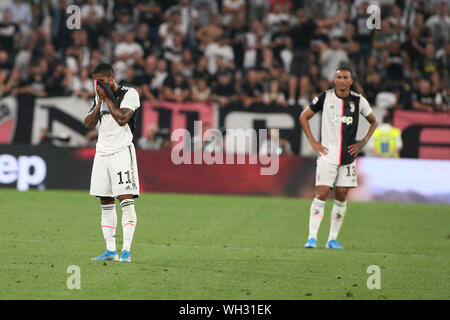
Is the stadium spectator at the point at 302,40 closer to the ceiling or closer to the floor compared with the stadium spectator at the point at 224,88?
closer to the ceiling

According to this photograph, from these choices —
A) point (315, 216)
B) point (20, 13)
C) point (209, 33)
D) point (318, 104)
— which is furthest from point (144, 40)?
point (315, 216)

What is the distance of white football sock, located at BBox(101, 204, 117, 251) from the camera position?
10.3 metres

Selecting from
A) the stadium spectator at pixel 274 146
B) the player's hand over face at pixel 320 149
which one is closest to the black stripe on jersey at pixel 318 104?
the player's hand over face at pixel 320 149

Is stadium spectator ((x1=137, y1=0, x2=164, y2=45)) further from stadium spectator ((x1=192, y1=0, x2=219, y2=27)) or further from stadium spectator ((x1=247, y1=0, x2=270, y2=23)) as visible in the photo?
stadium spectator ((x1=247, y1=0, x2=270, y2=23))

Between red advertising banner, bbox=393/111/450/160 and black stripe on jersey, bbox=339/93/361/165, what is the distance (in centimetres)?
878

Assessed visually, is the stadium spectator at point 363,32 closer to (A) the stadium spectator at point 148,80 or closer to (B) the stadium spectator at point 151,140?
(A) the stadium spectator at point 148,80

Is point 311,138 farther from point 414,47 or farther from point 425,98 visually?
point 414,47

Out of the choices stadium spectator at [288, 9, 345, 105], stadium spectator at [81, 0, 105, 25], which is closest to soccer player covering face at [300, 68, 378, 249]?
stadium spectator at [288, 9, 345, 105]

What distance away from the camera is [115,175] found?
403 inches

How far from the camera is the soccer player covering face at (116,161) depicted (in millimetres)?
10117

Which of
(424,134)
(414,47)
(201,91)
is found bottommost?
(424,134)

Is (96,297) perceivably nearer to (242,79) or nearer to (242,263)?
(242,263)

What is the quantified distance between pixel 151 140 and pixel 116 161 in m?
10.8

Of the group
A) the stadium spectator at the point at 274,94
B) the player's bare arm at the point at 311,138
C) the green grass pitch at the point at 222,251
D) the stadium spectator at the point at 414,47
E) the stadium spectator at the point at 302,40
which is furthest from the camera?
the stadium spectator at the point at 414,47
